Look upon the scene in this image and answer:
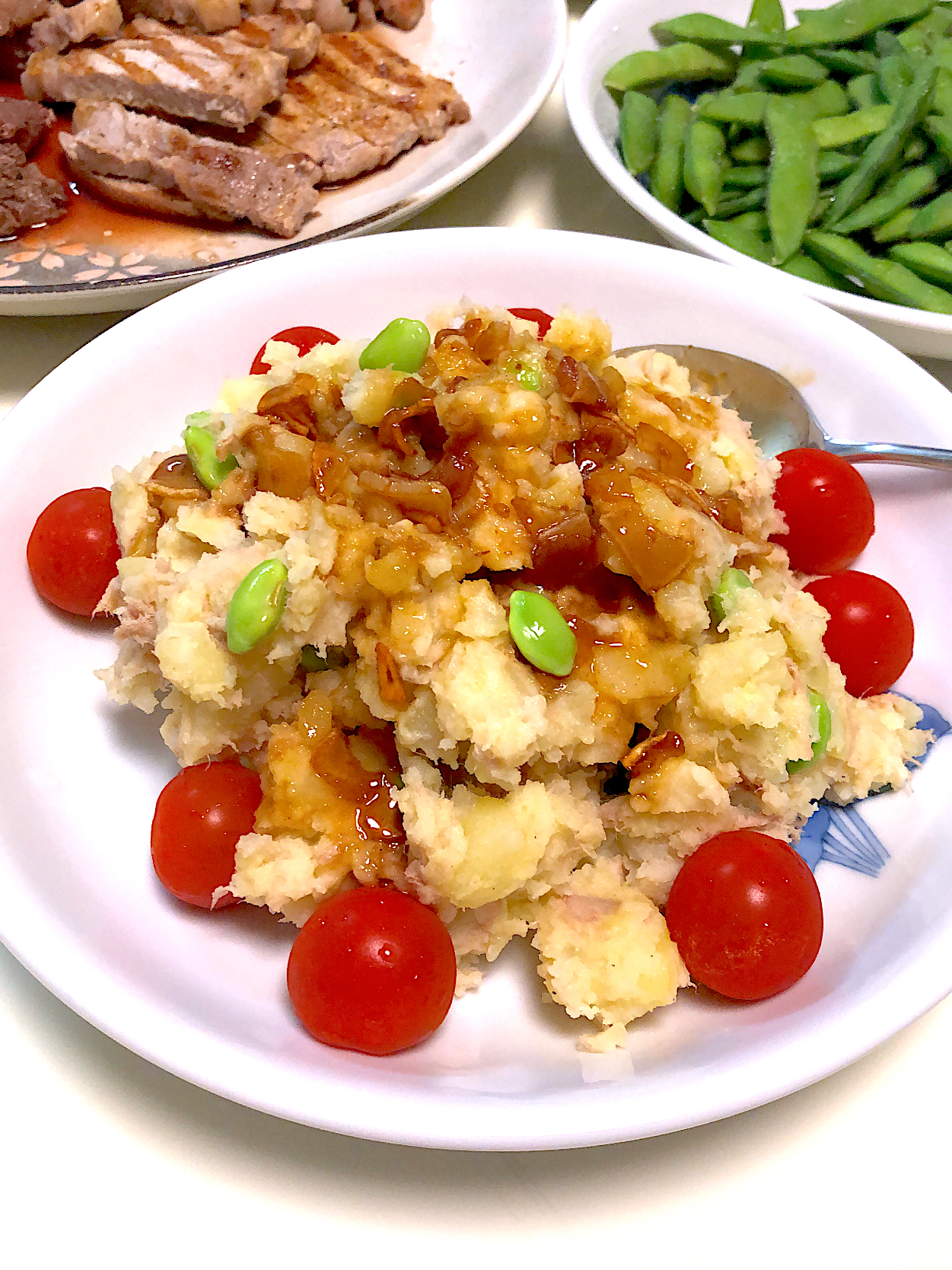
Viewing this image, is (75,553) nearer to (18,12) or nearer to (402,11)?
(18,12)

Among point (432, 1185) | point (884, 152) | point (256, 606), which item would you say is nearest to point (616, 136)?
point (884, 152)

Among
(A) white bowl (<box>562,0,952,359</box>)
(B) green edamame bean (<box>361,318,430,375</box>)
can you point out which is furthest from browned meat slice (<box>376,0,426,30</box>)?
(B) green edamame bean (<box>361,318,430,375</box>)

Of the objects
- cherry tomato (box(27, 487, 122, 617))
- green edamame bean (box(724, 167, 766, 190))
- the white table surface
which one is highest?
green edamame bean (box(724, 167, 766, 190))

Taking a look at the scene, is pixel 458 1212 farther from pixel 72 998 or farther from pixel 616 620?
pixel 616 620

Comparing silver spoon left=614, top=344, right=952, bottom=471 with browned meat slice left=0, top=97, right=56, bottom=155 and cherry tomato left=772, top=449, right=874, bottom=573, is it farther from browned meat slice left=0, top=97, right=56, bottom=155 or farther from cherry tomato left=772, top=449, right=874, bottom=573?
browned meat slice left=0, top=97, right=56, bottom=155

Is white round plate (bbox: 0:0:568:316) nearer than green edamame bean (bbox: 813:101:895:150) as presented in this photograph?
Yes

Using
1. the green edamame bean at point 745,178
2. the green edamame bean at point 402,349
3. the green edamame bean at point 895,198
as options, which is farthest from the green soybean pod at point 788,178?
the green edamame bean at point 402,349
